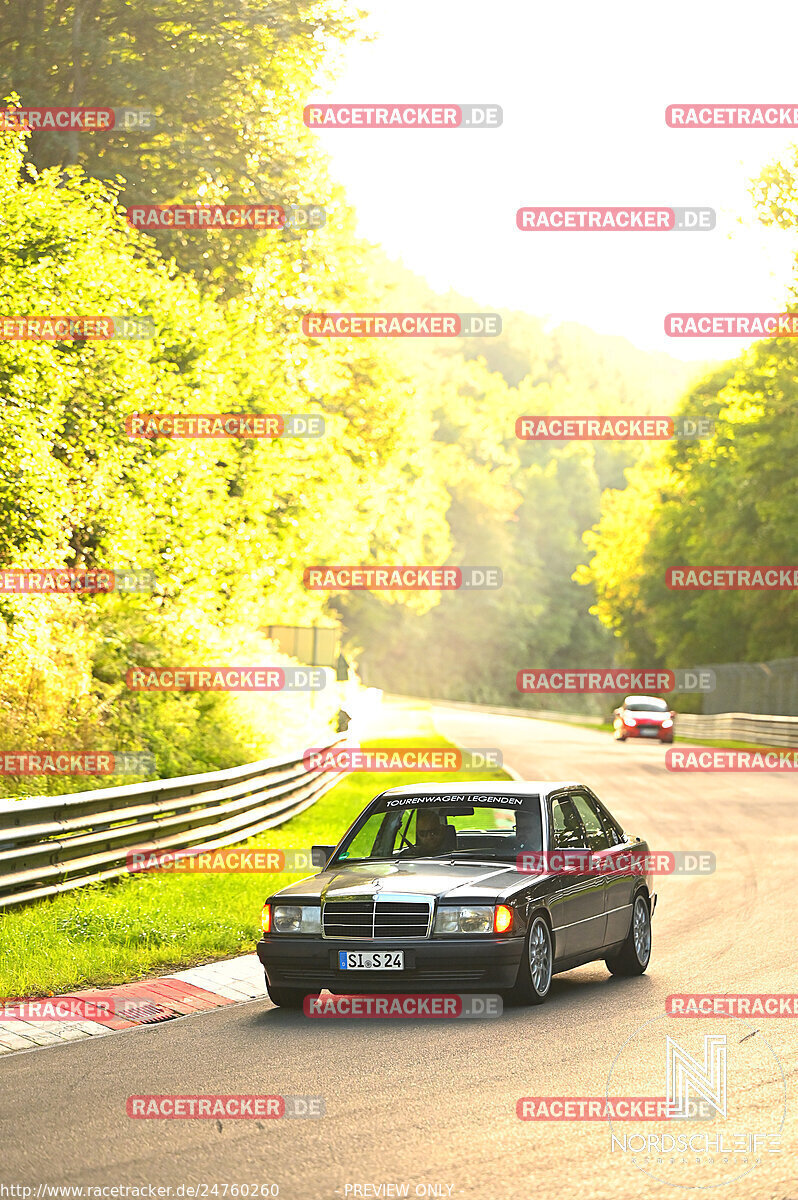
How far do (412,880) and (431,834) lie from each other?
0.89 metres

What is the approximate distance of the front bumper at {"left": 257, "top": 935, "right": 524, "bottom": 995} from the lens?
30.3ft

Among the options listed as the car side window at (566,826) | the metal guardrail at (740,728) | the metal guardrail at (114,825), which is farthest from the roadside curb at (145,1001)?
the metal guardrail at (740,728)

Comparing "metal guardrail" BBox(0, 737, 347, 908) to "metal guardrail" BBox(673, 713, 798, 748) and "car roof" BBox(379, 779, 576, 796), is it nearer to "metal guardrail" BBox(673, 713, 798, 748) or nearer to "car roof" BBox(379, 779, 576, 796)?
"car roof" BBox(379, 779, 576, 796)

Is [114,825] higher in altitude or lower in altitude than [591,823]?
lower

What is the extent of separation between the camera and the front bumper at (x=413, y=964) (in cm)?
924

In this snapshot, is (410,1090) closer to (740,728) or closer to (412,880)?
(412,880)

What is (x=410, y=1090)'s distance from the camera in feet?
23.8

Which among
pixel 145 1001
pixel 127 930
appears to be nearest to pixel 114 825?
pixel 127 930

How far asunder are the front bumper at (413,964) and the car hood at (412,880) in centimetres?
28

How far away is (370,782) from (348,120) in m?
12.6

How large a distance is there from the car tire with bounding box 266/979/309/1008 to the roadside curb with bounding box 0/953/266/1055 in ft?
1.48

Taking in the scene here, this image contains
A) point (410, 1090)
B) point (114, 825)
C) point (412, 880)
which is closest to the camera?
point (410, 1090)

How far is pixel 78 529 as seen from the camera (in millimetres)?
20906

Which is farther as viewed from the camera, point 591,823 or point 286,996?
point 591,823
